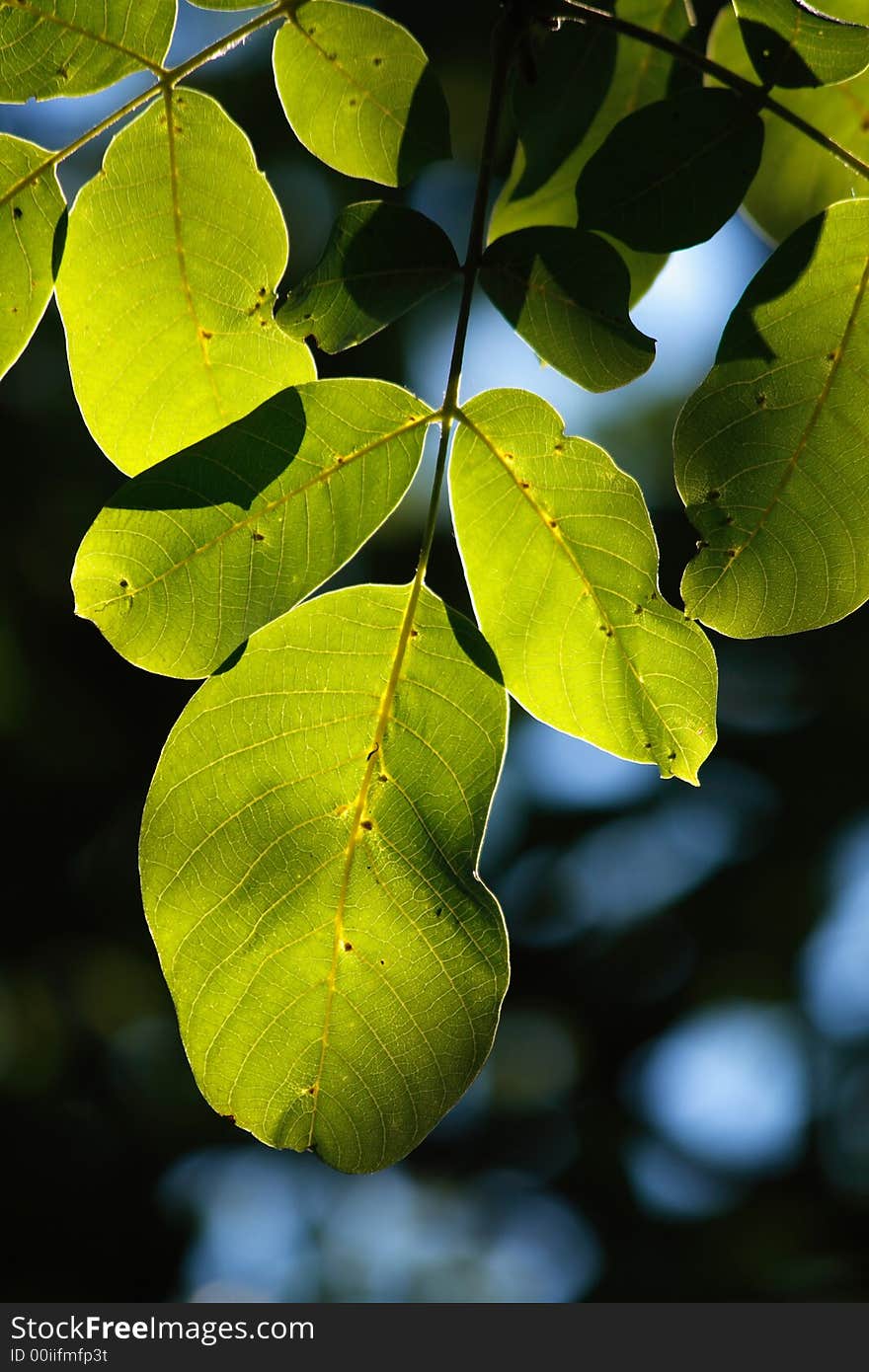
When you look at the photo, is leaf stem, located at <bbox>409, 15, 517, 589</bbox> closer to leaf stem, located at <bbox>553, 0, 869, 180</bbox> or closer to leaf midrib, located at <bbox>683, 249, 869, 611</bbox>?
leaf stem, located at <bbox>553, 0, 869, 180</bbox>

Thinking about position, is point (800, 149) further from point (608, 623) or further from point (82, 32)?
point (82, 32)

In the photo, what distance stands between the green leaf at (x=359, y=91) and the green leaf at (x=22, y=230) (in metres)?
0.21

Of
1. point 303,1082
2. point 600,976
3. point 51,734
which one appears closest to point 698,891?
point 600,976

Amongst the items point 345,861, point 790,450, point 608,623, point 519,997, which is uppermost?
point 790,450

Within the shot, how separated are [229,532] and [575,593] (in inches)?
11.2

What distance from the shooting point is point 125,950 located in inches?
245

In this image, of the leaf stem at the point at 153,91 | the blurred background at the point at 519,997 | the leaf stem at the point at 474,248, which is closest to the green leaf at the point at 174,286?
the leaf stem at the point at 153,91

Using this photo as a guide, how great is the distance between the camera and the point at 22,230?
0.93 meters

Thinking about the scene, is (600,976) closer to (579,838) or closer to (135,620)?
(579,838)

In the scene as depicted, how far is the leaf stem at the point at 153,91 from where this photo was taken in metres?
0.89

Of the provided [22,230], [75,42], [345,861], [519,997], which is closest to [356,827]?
[345,861]

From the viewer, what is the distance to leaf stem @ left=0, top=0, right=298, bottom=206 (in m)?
0.89

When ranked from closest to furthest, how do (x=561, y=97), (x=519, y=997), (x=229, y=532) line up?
(x=229, y=532), (x=561, y=97), (x=519, y=997)

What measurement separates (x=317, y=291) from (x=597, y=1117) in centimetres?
682
